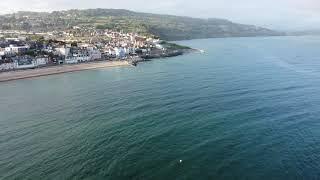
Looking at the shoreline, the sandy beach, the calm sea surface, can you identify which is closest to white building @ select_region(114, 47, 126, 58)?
the shoreline

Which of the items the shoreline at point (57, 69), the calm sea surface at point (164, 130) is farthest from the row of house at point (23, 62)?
the calm sea surface at point (164, 130)

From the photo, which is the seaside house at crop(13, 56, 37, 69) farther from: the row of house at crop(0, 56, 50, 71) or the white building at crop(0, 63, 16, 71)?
the white building at crop(0, 63, 16, 71)

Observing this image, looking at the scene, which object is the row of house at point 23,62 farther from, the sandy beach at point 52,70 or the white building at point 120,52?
the white building at point 120,52

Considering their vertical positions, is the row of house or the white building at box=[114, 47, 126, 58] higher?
the white building at box=[114, 47, 126, 58]

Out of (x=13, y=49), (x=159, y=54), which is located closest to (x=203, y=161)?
(x=13, y=49)

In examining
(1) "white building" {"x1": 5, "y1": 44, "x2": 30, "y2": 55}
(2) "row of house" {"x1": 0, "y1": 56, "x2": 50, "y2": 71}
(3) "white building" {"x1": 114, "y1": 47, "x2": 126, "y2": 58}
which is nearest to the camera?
(2) "row of house" {"x1": 0, "y1": 56, "x2": 50, "y2": 71}

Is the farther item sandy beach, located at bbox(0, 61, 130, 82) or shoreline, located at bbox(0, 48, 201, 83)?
shoreline, located at bbox(0, 48, 201, 83)

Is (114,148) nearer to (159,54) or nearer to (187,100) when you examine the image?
(187,100)

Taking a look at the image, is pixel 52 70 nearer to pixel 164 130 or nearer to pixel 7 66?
pixel 7 66

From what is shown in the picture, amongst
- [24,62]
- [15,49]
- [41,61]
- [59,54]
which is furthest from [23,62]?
[59,54]
